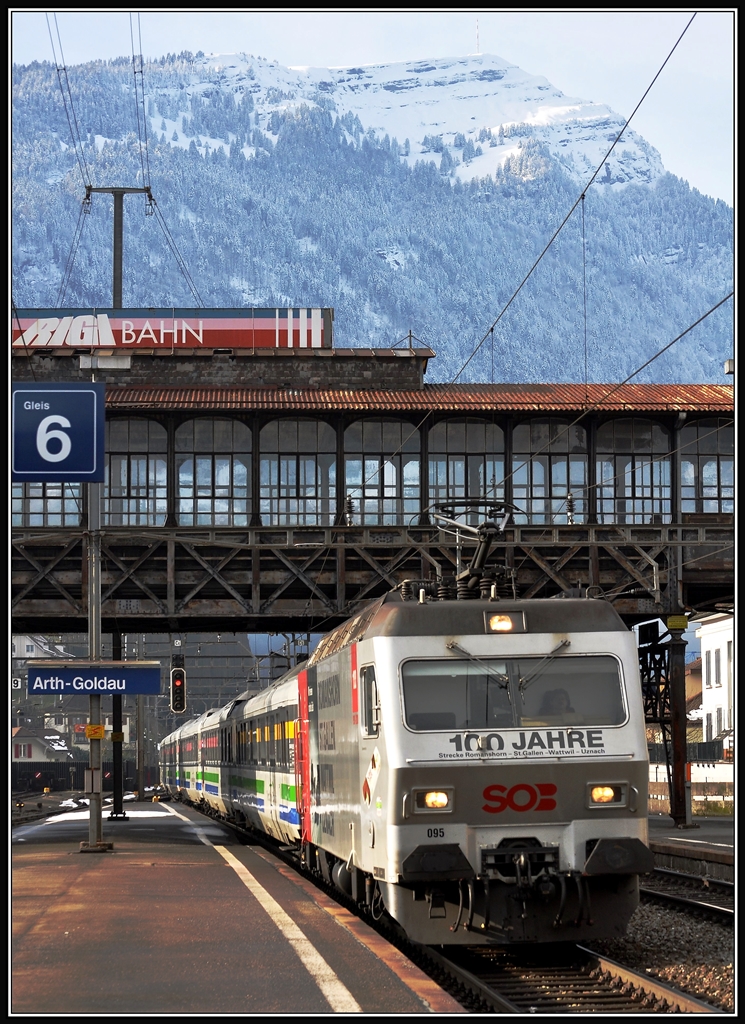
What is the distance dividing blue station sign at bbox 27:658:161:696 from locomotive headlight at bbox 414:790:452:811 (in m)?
10.9

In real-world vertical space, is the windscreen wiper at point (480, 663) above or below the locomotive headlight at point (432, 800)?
above

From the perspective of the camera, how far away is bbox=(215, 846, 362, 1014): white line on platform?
862 centimetres

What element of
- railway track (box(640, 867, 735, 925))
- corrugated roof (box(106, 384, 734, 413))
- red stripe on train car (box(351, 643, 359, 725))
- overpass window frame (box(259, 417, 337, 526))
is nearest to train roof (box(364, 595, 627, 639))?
red stripe on train car (box(351, 643, 359, 725))

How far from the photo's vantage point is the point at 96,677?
22328 millimetres

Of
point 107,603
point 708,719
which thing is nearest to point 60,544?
point 107,603

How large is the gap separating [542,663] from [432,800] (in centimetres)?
154

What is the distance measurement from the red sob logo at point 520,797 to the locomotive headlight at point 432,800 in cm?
31

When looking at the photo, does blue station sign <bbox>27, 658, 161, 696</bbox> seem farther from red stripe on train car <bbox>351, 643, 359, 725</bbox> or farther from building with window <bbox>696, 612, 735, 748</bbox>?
building with window <bbox>696, 612, 735, 748</bbox>

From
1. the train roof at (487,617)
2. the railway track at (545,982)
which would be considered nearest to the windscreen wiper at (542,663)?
the train roof at (487,617)

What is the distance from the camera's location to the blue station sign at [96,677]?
72.2ft

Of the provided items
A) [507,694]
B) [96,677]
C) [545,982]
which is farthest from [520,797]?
[96,677]

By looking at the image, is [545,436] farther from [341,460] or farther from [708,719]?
[708,719]

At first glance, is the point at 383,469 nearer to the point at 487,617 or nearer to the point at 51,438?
the point at 51,438

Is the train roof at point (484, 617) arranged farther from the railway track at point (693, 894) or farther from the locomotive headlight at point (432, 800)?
the railway track at point (693, 894)
